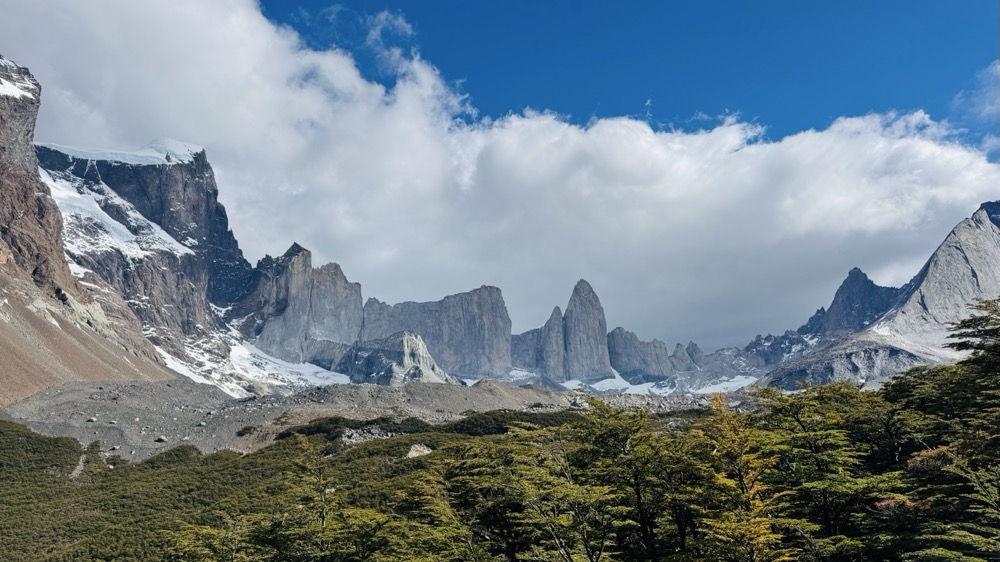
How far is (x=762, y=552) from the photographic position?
20.5 metres

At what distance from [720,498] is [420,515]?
15282 mm

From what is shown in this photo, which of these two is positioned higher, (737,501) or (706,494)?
(706,494)

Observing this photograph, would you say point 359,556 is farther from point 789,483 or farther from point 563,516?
point 789,483

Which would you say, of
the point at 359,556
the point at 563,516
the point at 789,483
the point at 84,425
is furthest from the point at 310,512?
the point at 84,425

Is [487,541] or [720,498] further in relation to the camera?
[487,541]

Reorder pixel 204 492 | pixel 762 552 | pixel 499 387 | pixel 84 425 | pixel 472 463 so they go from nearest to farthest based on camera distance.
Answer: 1. pixel 762 552
2. pixel 472 463
3. pixel 204 492
4. pixel 84 425
5. pixel 499 387

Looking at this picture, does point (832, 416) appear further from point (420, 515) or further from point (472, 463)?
point (420, 515)

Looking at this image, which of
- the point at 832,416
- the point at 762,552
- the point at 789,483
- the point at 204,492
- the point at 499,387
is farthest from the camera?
the point at 499,387

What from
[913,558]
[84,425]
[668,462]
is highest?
[84,425]

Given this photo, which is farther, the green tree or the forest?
the forest

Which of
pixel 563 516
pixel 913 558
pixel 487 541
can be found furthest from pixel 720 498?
pixel 487 541

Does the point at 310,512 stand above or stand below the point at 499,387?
below

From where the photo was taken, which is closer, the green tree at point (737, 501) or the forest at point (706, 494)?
the green tree at point (737, 501)

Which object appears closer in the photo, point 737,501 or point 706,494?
point 737,501
